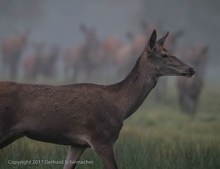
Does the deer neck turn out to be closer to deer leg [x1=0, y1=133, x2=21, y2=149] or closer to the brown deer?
deer leg [x1=0, y1=133, x2=21, y2=149]

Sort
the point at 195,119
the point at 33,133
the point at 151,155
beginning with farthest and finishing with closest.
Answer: the point at 195,119 < the point at 151,155 < the point at 33,133

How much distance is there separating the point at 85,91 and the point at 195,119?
12202 mm

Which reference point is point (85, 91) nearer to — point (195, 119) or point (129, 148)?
point (129, 148)

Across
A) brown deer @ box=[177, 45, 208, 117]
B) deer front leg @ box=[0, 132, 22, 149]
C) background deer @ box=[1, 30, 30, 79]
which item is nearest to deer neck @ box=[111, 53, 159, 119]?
deer front leg @ box=[0, 132, 22, 149]

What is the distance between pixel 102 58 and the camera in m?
31.8

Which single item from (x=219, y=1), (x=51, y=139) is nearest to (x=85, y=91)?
(x=51, y=139)

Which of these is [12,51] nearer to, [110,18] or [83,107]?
[83,107]

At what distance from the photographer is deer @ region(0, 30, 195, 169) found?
22.4 ft

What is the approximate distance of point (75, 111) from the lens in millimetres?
7031

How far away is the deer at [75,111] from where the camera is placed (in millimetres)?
6832

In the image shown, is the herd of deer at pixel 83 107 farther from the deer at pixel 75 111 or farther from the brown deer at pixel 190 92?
the brown deer at pixel 190 92

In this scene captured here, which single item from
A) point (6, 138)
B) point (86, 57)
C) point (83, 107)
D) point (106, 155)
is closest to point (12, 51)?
point (86, 57)

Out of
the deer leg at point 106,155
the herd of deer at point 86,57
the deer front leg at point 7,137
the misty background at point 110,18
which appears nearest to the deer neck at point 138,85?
the deer leg at point 106,155

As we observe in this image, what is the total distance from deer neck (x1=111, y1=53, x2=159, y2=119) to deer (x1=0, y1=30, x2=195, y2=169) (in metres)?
0.01
